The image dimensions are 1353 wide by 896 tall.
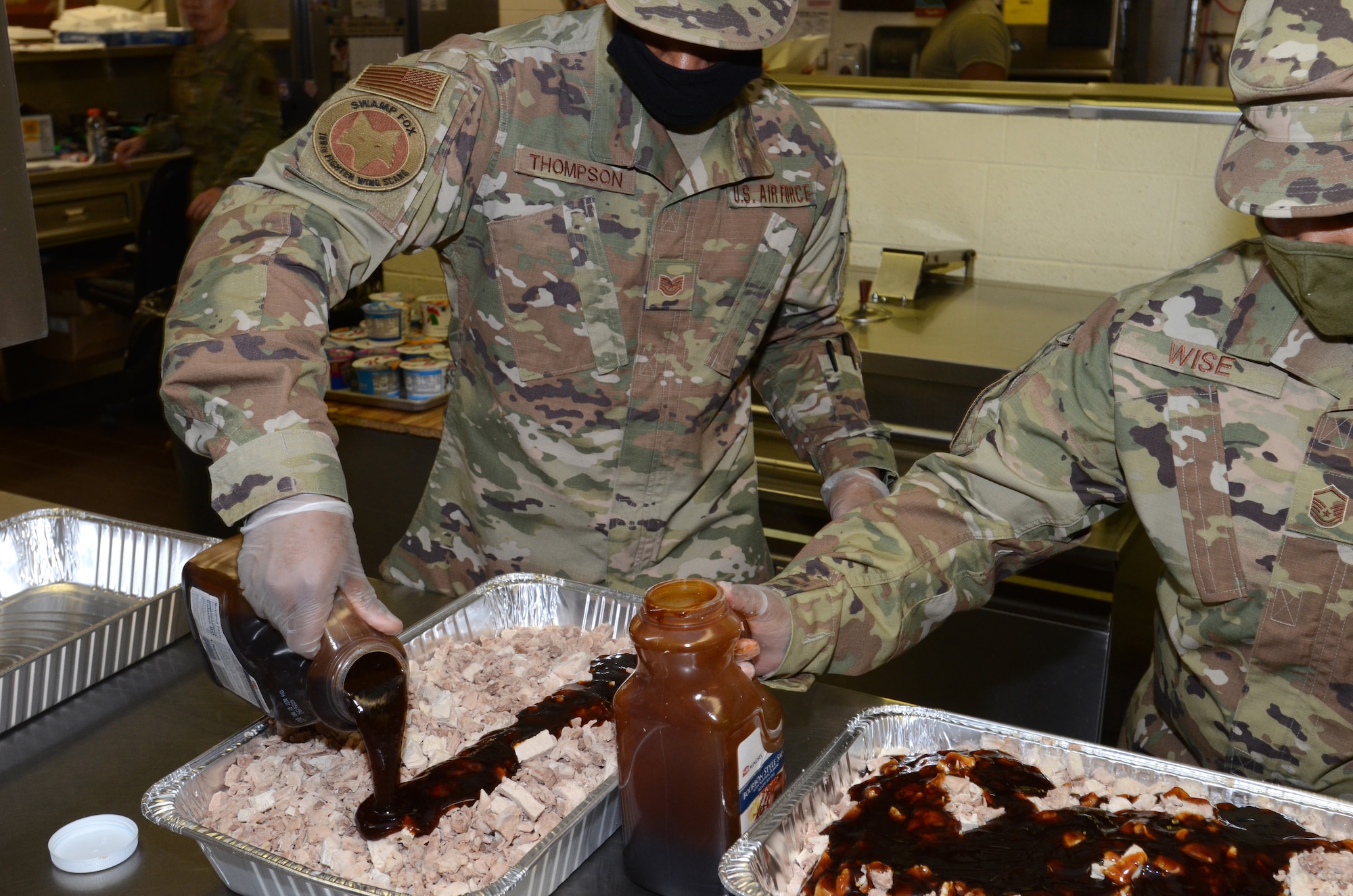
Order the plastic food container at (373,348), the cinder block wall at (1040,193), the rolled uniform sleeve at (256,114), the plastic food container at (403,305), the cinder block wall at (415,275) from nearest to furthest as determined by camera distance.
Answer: the cinder block wall at (1040,193)
the plastic food container at (373,348)
the plastic food container at (403,305)
the cinder block wall at (415,275)
the rolled uniform sleeve at (256,114)

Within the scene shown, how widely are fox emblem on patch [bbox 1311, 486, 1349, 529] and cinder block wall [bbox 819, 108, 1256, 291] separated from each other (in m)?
1.66

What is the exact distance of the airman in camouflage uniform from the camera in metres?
1.13

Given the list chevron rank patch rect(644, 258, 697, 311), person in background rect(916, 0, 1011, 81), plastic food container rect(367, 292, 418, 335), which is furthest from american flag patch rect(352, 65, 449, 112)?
person in background rect(916, 0, 1011, 81)

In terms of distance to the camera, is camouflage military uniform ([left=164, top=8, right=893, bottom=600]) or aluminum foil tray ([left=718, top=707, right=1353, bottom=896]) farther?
camouflage military uniform ([left=164, top=8, right=893, bottom=600])

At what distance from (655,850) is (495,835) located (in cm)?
14

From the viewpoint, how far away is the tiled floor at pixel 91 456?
432cm

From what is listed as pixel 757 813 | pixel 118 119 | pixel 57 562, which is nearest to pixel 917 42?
pixel 57 562

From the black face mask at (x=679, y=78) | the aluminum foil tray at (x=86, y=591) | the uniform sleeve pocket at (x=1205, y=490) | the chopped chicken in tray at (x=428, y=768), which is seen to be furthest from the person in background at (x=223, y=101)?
the uniform sleeve pocket at (x=1205, y=490)

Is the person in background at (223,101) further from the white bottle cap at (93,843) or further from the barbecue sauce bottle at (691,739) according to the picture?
the barbecue sauce bottle at (691,739)

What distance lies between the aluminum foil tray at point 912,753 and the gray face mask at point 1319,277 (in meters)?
0.42

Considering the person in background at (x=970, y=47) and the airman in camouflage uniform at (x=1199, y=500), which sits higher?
the person in background at (x=970, y=47)

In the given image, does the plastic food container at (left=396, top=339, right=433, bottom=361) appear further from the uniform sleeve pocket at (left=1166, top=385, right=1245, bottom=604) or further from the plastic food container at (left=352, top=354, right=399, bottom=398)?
the uniform sleeve pocket at (left=1166, top=385, right=1245, bottom=604)

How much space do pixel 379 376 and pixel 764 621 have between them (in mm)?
1903

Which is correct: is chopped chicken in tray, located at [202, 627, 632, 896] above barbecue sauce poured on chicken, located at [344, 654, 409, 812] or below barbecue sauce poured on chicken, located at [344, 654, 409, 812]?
below
